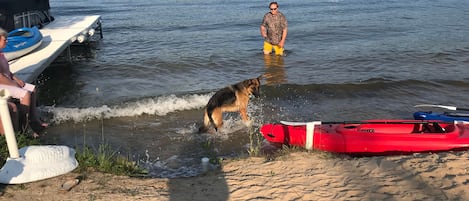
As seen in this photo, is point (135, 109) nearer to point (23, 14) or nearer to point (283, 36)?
point (283, 36)

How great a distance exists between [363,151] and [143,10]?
90.0 ft

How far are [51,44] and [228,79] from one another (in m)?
5.29

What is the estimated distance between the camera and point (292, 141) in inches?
244

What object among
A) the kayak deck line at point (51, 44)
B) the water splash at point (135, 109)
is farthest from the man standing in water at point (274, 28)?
the kayak deck line at point (51, 44)

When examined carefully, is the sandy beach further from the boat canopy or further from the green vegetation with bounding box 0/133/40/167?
the boat canopy

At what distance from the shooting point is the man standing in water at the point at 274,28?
13125 mm

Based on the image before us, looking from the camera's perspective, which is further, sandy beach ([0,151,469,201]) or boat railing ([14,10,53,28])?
boat railing ([14,10,53,28])

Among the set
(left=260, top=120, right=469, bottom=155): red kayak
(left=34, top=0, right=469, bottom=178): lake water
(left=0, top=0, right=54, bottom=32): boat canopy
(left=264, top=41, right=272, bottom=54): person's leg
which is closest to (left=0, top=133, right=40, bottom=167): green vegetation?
(left=34, top=0, right=469, bottom=178): lake water

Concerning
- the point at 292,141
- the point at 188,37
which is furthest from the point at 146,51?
the point at 292,141

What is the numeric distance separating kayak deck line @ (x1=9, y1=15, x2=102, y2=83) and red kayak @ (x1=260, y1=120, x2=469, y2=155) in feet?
18.6

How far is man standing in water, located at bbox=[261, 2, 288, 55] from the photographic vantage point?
13.1 metres

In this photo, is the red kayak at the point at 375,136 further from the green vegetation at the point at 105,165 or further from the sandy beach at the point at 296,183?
the green vegetation at the point at 105,165

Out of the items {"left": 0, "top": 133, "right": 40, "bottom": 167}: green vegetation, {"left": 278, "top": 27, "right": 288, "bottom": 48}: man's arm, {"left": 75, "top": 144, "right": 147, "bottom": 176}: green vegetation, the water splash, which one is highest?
{"left": 278, "top": 27, "right": 288, "bottom": 48}: man's arm

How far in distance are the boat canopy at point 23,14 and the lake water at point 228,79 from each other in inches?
65.9
